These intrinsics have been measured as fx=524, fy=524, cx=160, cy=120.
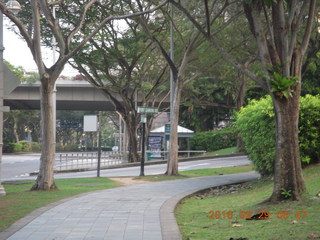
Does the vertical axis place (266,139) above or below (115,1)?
below

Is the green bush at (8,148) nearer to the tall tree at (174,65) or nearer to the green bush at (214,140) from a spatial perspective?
the green bush at (214,140)

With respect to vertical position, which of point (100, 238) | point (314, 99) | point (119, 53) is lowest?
point (100, 238)

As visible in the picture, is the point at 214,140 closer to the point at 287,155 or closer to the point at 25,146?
the point at 25,146

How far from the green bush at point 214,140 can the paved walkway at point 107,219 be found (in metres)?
35.8

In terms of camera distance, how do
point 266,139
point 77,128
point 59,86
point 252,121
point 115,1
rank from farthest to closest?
point 77,128
point 59,86
point 115,1
point 252,121
point 266,139

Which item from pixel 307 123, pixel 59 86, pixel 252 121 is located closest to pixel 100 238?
pixel 307 123

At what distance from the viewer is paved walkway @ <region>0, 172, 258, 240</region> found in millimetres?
8586

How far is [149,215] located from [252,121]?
7.71 meters

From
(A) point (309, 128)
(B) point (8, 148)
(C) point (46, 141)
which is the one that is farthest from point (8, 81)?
(B) point (8, 148)

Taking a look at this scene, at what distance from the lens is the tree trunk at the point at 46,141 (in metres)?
15.9

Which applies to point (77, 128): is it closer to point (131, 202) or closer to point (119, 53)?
point (119, 53)

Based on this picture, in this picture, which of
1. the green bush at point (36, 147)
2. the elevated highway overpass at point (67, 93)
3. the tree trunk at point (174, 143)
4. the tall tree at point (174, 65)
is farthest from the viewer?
the green bush at point (36, 147)

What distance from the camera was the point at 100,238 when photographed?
8.30 meters
